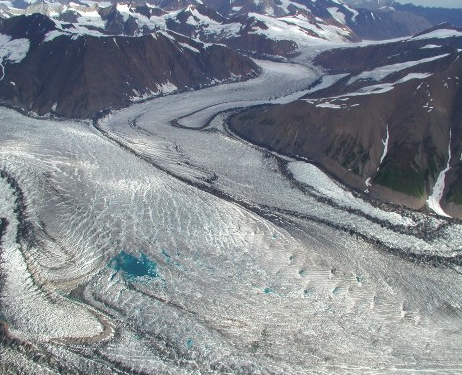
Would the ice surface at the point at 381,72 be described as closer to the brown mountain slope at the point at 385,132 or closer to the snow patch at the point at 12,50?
the brown mountain slope at the point at 385,132

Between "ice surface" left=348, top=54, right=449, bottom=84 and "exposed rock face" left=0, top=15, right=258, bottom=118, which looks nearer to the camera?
"exposed rock face" left=0, top=15, right=258, bottom=118

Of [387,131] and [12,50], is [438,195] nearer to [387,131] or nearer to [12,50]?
[387,131]

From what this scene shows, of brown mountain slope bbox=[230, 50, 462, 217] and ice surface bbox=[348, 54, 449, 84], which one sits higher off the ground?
ice surface bbox=[348, 54, 449, 84]

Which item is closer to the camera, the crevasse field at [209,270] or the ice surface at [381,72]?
the crevasse field at [209,270]

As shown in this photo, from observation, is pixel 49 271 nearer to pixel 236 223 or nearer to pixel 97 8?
pixel 236 223

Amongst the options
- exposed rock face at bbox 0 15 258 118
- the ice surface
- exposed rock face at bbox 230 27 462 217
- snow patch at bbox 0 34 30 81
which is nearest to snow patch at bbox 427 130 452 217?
exposed rock face at bbox 230 27 462 217

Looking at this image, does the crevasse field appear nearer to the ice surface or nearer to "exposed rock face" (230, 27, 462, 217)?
"exposed rock face" (230, 27, 462, 217)

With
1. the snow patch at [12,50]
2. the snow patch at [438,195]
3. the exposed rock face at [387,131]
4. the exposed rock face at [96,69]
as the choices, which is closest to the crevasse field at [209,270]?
the snow patch at [438,195]
